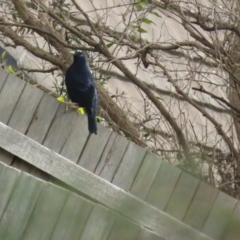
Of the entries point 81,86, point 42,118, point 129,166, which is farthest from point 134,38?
point 42,118

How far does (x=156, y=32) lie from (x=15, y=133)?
3.50 metres

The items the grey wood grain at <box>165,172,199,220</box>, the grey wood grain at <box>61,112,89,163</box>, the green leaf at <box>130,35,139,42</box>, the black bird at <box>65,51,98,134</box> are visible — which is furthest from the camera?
the green leaf at <box>130,35,139,42</box>

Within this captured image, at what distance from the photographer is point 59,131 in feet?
9.49

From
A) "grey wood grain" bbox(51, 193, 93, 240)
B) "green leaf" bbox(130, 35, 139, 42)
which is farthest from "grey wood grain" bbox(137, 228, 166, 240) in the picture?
"green leaf" bbox(130, 35, 139, 42)

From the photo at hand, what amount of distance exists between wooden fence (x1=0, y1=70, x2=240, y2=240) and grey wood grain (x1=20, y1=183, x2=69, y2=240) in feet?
0.52

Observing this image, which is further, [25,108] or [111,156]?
[111,156]

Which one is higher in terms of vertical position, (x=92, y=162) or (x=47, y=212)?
(x=92, y=162)

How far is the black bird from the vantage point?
3.31 metres

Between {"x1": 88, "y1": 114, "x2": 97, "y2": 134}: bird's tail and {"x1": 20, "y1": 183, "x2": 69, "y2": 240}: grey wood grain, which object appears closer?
{"x1": 20, "y1": 183, "x2": 69, "y2": 240}: grey wood grain

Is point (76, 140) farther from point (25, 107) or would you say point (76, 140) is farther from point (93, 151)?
point (25, 107)

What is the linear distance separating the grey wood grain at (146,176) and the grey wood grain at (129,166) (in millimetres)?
23

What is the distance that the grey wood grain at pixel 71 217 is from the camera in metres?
2.75

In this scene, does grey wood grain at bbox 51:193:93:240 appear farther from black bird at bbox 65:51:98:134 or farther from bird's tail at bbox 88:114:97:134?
black bird at bbox 65:51:98:134

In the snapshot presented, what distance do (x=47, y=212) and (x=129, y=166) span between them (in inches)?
17.0
